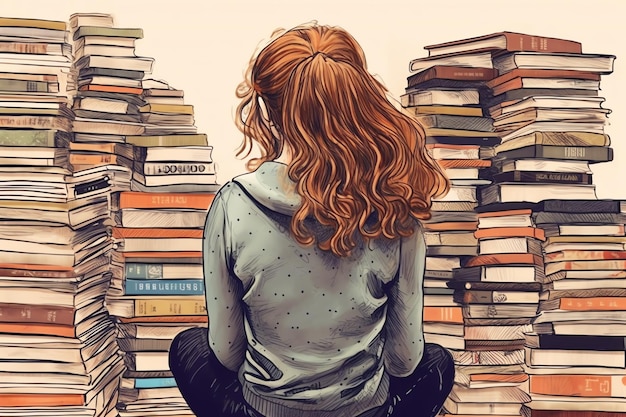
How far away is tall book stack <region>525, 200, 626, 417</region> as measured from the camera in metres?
2.23

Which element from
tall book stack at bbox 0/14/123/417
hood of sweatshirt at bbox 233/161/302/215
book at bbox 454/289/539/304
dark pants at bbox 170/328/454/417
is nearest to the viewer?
hood of sweatshirt at bbox 233/161/302/215

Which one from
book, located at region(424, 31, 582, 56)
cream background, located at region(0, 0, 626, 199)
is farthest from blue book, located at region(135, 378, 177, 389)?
book, located at region(424, 31, 582, 56)

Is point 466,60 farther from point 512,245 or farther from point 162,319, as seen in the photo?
point 162,319

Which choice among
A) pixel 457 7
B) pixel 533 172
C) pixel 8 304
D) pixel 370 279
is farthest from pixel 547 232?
pixel 8 304

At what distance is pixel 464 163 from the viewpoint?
223 cm

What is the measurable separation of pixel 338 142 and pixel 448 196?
762 millimetres

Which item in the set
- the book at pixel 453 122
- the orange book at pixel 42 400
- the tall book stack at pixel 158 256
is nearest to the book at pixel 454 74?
the book at pixel 453 122

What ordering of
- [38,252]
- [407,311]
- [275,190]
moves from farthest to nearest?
[38,252], [407,311], [275,190]

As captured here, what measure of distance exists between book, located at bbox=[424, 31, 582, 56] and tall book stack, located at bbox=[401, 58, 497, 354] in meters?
0.05

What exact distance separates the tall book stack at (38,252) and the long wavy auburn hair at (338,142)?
780 mm

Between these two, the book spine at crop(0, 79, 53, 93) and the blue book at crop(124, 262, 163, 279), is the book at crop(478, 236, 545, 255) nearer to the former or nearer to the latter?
the blue book at crop(124, 262, 163, 279)

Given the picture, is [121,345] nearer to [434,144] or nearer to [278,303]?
[278,303]

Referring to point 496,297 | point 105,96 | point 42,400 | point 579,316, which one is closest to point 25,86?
point 105,96

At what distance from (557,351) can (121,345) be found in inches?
47.8
